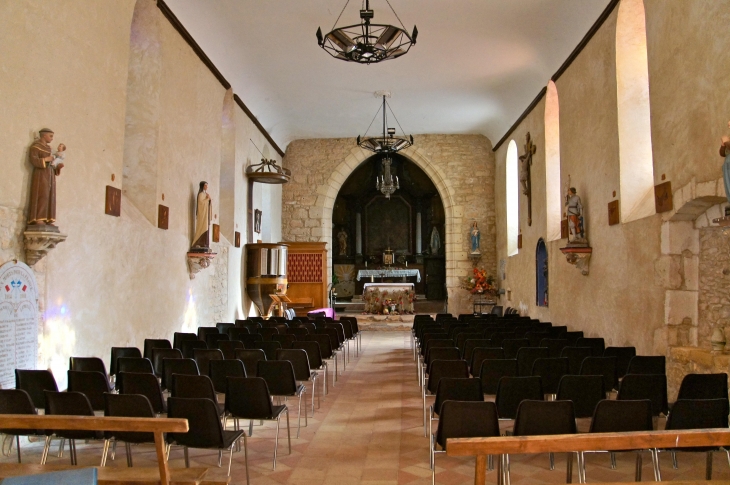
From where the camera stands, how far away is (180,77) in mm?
9203

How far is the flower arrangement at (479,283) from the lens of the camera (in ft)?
54.3

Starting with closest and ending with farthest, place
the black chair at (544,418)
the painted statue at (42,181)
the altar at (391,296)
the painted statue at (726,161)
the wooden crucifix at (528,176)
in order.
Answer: the black chair at (544,418) < the painted statue at (726,161) < the painted statue at (42,181) < the wooden crucifix at (528,176) < the altar at (391,296)

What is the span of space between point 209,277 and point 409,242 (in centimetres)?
1198

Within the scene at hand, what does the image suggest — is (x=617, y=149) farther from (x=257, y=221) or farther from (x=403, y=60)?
(x=257, y=221)

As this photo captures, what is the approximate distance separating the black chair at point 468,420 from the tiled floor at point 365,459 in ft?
2.05

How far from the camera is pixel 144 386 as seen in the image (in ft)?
14.5

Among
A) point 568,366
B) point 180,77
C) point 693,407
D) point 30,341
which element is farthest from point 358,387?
point 180,77

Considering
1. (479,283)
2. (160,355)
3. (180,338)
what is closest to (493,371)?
(160,355)

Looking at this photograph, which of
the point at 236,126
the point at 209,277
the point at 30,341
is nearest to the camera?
the point at 30,341

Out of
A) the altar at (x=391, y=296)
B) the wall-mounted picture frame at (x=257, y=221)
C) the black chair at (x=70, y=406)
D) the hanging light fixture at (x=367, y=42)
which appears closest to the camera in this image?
the black chair at (x=70, y=406)

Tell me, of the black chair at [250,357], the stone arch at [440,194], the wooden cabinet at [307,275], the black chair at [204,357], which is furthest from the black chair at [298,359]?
the stone arch at [440,194]

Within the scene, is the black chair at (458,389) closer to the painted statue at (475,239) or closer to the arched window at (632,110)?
the arched window at (632,110)

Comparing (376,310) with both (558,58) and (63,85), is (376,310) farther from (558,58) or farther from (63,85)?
(63,85)

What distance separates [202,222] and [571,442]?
8184 millimetres
